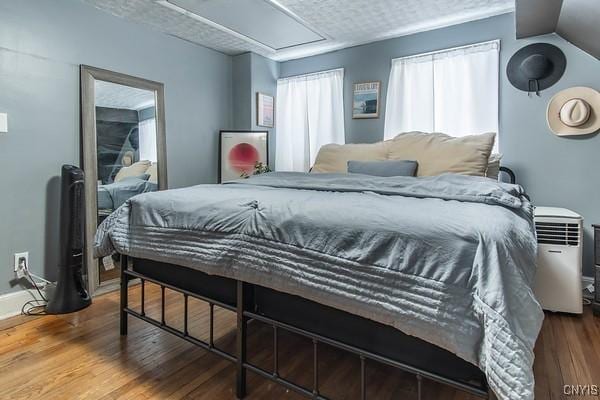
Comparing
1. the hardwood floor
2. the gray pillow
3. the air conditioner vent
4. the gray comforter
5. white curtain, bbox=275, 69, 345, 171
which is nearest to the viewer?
the gray comforter

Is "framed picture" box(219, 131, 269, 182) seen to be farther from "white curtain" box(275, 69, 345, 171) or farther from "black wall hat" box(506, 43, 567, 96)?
"black wall hat" box(506, 43, 567, 96)

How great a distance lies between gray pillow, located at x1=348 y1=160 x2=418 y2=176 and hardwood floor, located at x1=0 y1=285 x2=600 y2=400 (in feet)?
4.19

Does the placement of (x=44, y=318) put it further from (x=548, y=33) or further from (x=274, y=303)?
(x=548, y=33)

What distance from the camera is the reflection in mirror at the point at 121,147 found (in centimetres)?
279

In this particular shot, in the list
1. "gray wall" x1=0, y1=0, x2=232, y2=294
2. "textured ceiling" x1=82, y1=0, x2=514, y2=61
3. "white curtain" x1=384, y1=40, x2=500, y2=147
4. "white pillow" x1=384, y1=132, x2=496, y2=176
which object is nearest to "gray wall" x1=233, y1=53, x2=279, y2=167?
"textured ceiling" x1=82, y1=0, x2=514, y2=61

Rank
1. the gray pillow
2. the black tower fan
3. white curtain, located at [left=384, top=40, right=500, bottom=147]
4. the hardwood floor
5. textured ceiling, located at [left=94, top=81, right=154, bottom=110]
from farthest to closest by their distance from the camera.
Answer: white curtain, located at [left=384, top=40, right=500, bottom=147]
textured ceiling, located at [left=94, top=81, right=154, bottom=110]
the gray pillow
the black tower fan
the hardwood floor

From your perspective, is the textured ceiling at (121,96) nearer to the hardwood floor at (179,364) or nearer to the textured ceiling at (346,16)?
the textured ceiling at (346,16)

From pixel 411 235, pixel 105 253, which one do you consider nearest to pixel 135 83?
pixel 105 253

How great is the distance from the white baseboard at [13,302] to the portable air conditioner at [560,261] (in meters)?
3.54

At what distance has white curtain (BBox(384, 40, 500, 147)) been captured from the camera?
114 inches

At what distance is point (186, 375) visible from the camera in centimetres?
165

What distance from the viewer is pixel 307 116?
3.89 meters

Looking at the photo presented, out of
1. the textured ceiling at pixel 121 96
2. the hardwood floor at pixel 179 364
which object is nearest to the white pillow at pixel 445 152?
the hardwood floor at pixel 179 364

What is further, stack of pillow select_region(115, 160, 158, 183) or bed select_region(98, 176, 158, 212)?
stack of pillow select_region(115, 160, 158, 183)
